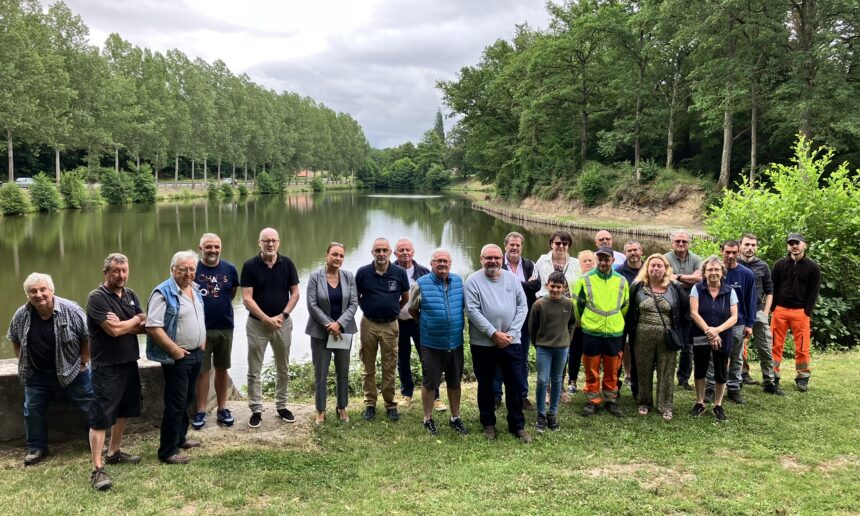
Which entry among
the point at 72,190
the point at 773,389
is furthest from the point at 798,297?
the point at 72,190

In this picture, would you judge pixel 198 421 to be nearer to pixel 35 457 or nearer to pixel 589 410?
pixel 35 457

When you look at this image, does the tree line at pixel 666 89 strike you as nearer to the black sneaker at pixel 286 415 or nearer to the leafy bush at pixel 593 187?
the leafy bush at pixel 593 187

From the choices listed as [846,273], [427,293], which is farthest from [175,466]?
[846,273]

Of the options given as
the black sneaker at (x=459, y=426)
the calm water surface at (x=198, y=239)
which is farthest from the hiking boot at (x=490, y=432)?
the calm water surface at (x=198, y=239)

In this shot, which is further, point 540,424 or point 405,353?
point 405,353

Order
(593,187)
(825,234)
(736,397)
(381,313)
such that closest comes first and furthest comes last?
(381,313) < (736,397) < (825,234) < (593,187)

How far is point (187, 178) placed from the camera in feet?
233

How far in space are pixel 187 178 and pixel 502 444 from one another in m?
75.1

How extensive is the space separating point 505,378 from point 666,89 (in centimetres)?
3394

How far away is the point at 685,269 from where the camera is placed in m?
6.00

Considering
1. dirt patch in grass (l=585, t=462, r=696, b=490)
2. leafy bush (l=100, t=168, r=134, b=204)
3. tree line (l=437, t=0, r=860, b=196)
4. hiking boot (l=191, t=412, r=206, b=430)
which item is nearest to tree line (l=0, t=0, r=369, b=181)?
leafy bush (l=100, t=168, r=134, b=204)

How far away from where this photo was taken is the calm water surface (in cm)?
1375

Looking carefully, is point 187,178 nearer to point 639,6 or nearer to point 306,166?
point 306,166

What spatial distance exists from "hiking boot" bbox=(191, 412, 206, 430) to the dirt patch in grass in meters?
3.43
